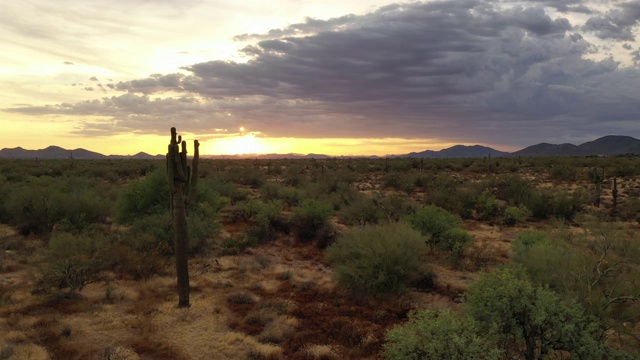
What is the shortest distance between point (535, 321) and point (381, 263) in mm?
5326

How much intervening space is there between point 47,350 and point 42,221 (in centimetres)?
1072

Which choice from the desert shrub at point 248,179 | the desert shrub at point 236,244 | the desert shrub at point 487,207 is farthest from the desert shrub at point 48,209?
the desert shrub at point 487,207

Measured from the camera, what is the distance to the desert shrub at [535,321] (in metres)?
5.75

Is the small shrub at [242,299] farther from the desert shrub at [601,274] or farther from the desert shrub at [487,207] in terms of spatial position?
the desert shrub at [487,207]

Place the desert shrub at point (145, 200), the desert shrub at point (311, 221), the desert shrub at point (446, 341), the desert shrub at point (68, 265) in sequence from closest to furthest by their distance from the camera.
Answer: the desert shrub at point (446, 341) < the desert shrub at point (68, 265) < the desert shrub at point (145, 200) < the desert shrub at point (311, 221)

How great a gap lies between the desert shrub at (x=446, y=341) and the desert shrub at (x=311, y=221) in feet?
36.9

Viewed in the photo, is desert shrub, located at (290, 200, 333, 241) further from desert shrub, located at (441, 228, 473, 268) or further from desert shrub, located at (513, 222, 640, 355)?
desert shrub, located at (513, 222, 640, 355)

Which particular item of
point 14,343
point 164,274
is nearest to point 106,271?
point 164,274

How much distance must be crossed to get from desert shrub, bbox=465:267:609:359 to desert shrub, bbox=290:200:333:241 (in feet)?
37.2

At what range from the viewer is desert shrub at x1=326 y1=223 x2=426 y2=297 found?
429 inches

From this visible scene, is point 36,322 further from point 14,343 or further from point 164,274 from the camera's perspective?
point 164,274

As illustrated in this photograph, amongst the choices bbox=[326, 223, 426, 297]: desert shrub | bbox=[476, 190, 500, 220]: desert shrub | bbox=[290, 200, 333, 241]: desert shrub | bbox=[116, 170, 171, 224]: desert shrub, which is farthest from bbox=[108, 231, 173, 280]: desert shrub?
bbox=[476, 190, 500, 220]: desert shrub

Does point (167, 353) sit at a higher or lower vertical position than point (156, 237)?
lower

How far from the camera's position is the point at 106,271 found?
42.1 feet
